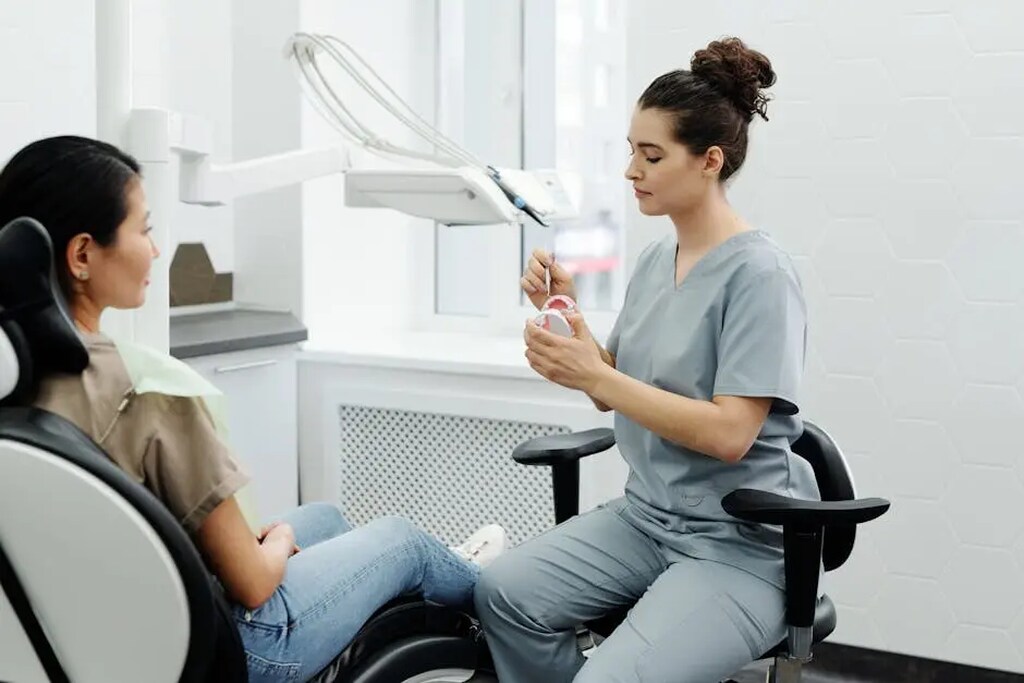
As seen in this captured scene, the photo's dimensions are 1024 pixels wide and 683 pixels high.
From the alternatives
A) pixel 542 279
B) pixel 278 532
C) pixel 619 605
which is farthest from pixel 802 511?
pixel 278 532

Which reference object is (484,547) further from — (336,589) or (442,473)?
(442,473)

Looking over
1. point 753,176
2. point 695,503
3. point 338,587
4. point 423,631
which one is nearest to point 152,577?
point 338,587

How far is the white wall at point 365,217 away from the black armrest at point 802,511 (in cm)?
180

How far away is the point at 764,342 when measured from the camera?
1.79m

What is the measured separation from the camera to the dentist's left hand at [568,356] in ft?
5.97

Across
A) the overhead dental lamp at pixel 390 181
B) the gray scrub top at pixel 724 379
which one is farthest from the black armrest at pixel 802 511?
the overhead dental lamp at pixel 390 181

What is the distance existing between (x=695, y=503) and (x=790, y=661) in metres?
0.26

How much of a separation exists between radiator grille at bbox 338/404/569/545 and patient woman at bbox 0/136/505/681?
4.44 ft

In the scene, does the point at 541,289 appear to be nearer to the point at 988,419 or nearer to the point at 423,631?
the point at 423,631

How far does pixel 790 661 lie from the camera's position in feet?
5.89

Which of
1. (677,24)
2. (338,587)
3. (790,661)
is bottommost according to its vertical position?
(790,661)

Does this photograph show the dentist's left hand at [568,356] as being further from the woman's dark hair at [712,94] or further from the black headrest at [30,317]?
the black headrest at [30,317]

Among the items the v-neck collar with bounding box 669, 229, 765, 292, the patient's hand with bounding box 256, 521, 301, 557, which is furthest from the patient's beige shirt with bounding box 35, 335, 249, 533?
the v-neck collar with bounding box 669, 229, 765, 292

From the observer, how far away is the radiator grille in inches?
119
